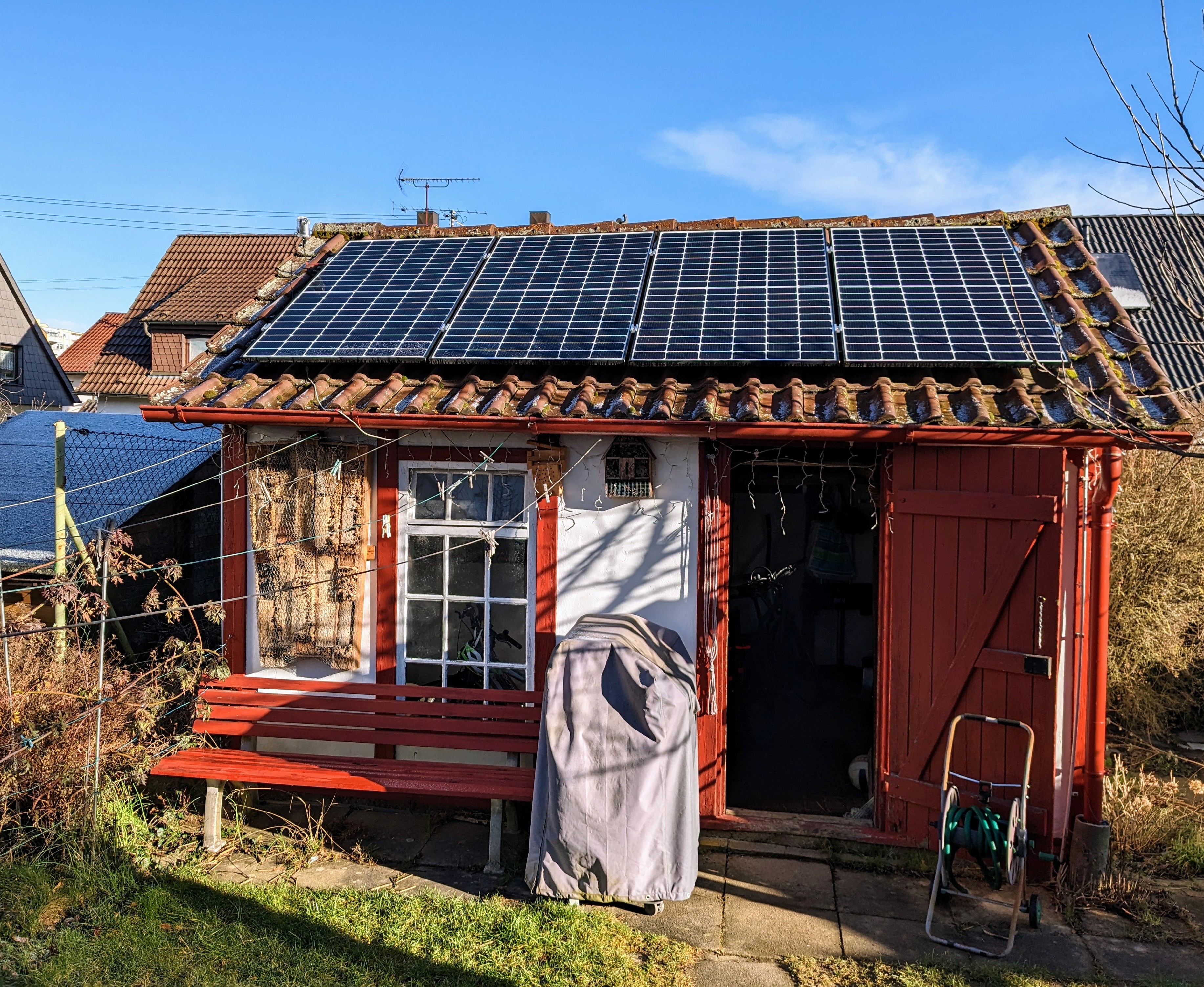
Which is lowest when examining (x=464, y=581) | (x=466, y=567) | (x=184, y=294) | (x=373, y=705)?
(x=373, y=705)

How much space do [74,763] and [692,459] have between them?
4625 millimetres

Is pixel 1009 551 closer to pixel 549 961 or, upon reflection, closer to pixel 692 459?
pixel 692 459

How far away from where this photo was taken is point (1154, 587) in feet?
26.7

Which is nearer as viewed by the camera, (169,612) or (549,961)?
(549,961)

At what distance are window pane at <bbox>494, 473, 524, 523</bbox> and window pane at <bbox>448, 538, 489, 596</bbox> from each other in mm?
269

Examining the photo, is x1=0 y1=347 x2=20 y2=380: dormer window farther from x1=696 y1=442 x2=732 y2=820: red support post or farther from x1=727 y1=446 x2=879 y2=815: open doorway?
x1=696 y1=442 x2=732 y2=820: red support post

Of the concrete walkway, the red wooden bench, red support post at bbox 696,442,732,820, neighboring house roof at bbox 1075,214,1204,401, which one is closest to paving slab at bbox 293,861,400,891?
the concrete walkway

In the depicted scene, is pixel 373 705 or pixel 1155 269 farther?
pixel 1155 269

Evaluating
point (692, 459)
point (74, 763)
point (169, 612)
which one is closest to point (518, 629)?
point (692, 459)

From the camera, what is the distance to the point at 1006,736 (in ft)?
18.1

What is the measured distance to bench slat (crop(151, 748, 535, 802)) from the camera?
5.67m

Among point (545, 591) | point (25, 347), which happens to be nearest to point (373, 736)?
point (545, 591)

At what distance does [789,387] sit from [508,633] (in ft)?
9.25

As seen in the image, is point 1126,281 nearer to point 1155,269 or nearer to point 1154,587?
point 1154,587
